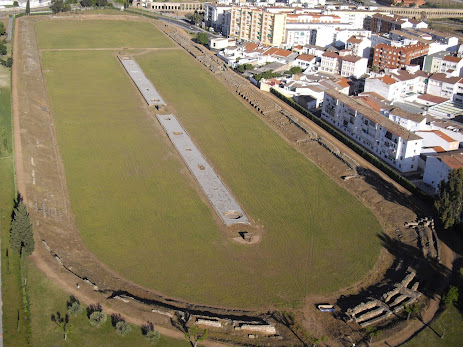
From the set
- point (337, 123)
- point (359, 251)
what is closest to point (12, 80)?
point (337, 123)

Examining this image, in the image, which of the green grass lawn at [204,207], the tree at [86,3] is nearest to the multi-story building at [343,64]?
the green grass lawn at [204,207]

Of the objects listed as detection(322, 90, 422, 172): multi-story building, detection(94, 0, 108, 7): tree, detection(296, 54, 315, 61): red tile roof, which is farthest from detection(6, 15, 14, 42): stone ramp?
detection(322, 90, 422, 172): multi-story building

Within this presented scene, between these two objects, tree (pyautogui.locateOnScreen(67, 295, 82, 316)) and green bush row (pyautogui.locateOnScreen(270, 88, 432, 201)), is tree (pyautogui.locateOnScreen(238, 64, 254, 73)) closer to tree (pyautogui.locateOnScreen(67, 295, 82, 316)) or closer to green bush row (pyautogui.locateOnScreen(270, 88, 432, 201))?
green bush row (pyautogui.locateOnScreen(270, 88, 432, 201))

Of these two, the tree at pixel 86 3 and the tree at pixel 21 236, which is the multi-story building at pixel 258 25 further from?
the tree at pixel 21 236

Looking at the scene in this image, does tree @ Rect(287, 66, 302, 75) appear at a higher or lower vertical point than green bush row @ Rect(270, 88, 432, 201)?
higher

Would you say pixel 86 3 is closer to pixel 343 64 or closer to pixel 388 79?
pixel 343 64
